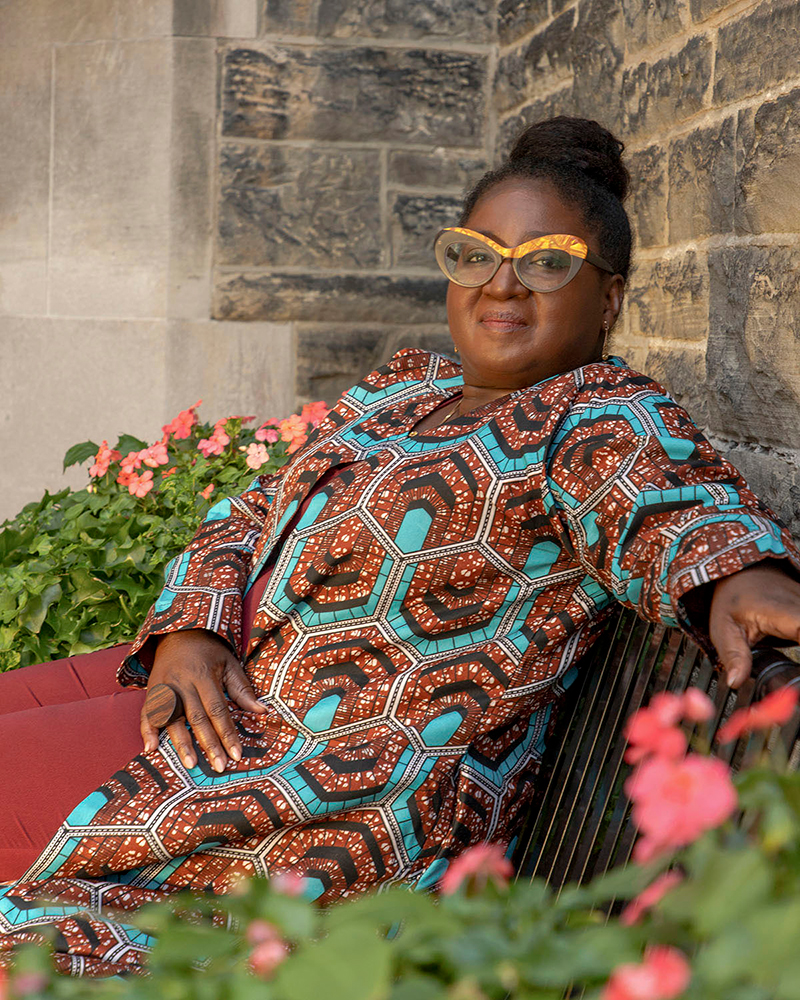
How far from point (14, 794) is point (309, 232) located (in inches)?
96.6

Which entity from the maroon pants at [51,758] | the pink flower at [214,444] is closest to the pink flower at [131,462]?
the pink flower at [214,444]

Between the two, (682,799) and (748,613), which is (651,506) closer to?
(748,613)

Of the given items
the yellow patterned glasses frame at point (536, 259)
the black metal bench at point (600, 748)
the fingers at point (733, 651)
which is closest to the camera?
the fingers at point (733, 651)

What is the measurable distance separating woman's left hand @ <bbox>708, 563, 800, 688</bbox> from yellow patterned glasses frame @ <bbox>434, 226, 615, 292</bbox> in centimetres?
79

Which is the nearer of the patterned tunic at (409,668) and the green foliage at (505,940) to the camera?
the green foliage at (505,940)

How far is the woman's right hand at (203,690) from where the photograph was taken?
1.64m

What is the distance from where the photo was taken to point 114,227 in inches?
146

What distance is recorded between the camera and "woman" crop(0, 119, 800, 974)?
1.46 metres

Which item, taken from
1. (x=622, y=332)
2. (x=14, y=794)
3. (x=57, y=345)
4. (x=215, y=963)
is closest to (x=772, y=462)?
(x=622, y=332)

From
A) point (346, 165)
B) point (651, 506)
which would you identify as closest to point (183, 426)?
point (346, 165)

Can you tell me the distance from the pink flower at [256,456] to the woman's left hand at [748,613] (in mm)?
1852

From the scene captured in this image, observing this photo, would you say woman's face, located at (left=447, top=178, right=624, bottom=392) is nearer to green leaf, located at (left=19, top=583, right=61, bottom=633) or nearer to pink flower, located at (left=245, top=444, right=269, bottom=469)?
pink flower, located at (left=245, top=444, right=269, bottom=469)

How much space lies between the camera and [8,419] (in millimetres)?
3896

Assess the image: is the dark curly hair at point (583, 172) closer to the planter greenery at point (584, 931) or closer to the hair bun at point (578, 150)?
the hair bun at point (578, 150)
